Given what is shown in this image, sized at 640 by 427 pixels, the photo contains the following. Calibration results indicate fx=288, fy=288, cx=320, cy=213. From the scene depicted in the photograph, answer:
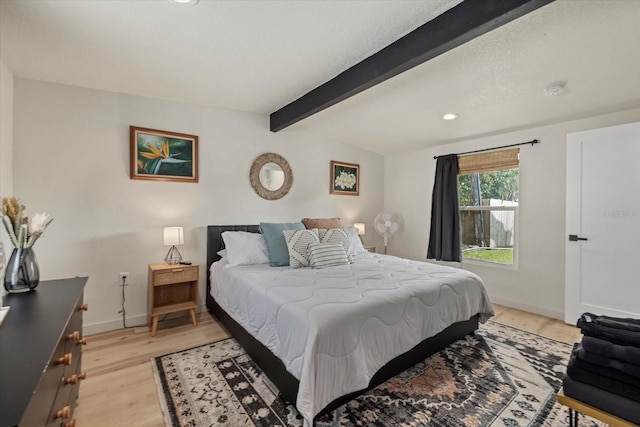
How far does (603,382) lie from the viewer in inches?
48.3

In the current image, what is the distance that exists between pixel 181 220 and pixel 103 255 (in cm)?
79

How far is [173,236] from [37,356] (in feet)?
7.38

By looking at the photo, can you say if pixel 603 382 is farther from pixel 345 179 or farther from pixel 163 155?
pixel 345 179

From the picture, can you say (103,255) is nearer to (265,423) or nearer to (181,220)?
(181,220)

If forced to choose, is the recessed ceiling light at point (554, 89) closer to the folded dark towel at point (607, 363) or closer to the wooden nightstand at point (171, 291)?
the folded dark towel at point (607, 363)

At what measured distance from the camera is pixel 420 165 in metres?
4.77

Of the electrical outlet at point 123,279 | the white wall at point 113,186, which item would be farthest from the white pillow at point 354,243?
the electrical outlet at point 123,279

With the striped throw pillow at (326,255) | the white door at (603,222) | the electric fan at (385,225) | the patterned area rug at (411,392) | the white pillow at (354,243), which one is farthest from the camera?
the electric fan at (385,225)

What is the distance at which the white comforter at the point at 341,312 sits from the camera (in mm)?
1568

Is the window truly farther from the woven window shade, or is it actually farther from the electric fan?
the electric fan

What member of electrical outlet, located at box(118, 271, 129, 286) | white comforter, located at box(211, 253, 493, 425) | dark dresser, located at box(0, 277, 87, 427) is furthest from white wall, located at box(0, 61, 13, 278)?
white comforter, located at box(211, 253, 493, 425)

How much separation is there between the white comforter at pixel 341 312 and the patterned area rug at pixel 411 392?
28cm

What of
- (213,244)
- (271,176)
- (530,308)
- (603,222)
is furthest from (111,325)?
(603,222)

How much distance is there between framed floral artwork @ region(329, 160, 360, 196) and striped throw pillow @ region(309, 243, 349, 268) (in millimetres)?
1780
